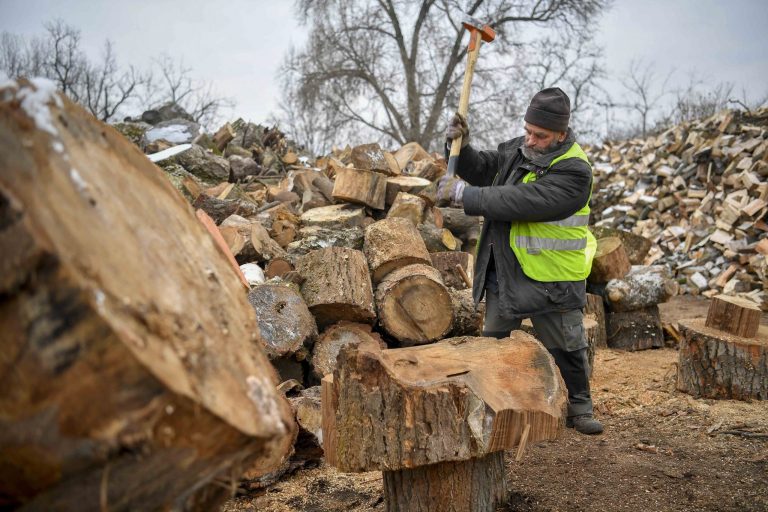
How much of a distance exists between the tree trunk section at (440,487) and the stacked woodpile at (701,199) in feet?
18.5

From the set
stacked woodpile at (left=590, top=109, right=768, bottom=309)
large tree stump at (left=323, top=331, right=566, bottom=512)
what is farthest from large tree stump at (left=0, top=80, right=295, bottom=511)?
stacked woodpile at (left=590, top=109, right=768, bottom=309)

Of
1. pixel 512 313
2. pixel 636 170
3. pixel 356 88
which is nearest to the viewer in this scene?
pixel 512 313

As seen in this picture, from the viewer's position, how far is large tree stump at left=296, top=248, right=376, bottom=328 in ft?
12.6

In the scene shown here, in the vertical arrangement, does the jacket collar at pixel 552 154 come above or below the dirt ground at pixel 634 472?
above

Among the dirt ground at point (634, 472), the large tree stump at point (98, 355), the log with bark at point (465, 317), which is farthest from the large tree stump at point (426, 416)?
the log with bark at point (465, 317)

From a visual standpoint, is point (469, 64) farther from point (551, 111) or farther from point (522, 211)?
point (522, 211)

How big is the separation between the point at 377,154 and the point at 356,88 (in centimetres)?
1250

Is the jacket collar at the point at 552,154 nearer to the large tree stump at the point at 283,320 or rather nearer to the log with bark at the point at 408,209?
the large tree stump at the point at 283,320

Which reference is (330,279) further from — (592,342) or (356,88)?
(356,88)

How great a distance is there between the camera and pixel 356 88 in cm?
1803

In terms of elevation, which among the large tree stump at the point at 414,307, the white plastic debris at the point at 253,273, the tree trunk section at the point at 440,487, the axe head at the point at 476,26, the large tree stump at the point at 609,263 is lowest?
the tree trunk section at the point at 440,487

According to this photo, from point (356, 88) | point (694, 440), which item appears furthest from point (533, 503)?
point (356, 88)

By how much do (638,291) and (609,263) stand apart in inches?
13.6

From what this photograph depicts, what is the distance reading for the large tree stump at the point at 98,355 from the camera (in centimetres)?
91
